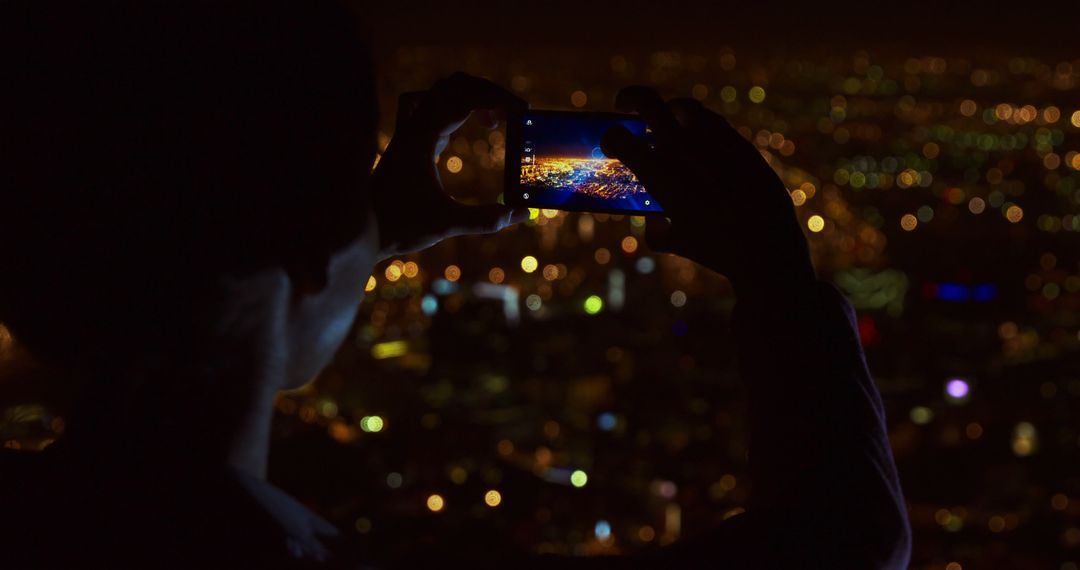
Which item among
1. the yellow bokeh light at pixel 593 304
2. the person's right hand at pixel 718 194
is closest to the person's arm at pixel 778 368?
the person's right hand at pixel 718 194

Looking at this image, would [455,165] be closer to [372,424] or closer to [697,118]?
[372,424]

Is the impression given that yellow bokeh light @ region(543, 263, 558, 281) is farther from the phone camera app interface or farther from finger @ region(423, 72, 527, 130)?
finger @ region(423, 72, 527, 130)

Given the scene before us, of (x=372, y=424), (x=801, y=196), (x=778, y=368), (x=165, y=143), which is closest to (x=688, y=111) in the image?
(x=778, y=368)

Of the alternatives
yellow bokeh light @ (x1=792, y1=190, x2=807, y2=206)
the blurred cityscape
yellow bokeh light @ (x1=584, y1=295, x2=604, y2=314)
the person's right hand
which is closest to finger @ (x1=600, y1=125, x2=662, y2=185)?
the person's right hand

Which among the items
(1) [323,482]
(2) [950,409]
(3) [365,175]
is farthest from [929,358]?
(3) [365,175]

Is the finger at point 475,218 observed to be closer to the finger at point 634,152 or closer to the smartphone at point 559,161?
the smartphone at point 559,161
